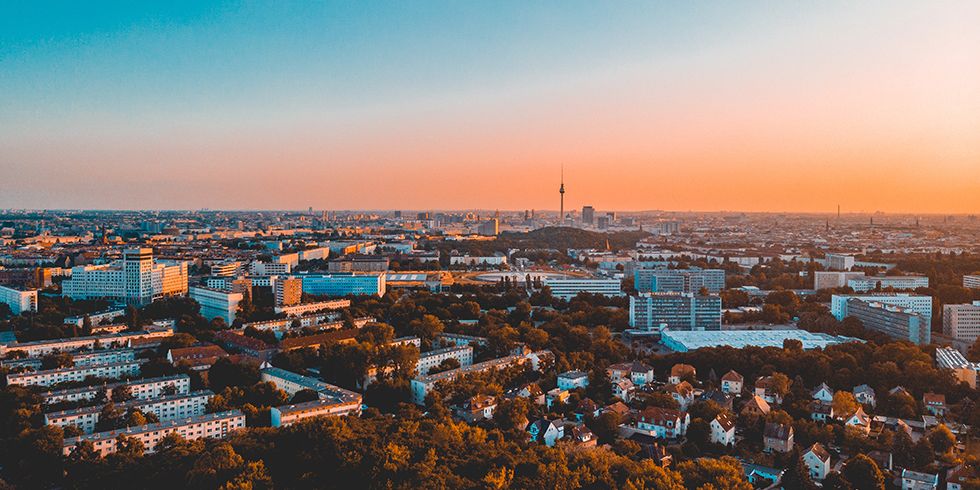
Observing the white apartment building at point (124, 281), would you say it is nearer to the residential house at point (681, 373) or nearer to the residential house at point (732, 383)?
the residential house at point (681, 373)

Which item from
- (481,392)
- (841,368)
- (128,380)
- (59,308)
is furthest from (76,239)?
(841,368)

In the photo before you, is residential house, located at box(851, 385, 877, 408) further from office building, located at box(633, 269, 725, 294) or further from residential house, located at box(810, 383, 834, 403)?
office building, located at box(633, 269, 725, 294)

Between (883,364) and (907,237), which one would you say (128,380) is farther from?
(907,237)

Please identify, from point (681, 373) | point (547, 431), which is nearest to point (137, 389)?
point (547, 431)

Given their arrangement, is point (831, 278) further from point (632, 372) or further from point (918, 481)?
point (918, 481)

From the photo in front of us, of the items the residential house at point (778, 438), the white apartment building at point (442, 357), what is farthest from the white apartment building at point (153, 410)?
the residential house at point (778, 438)

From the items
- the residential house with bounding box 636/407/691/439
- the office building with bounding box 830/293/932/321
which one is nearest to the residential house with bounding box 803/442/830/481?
the residential house with bounding box 636/407/691/439
